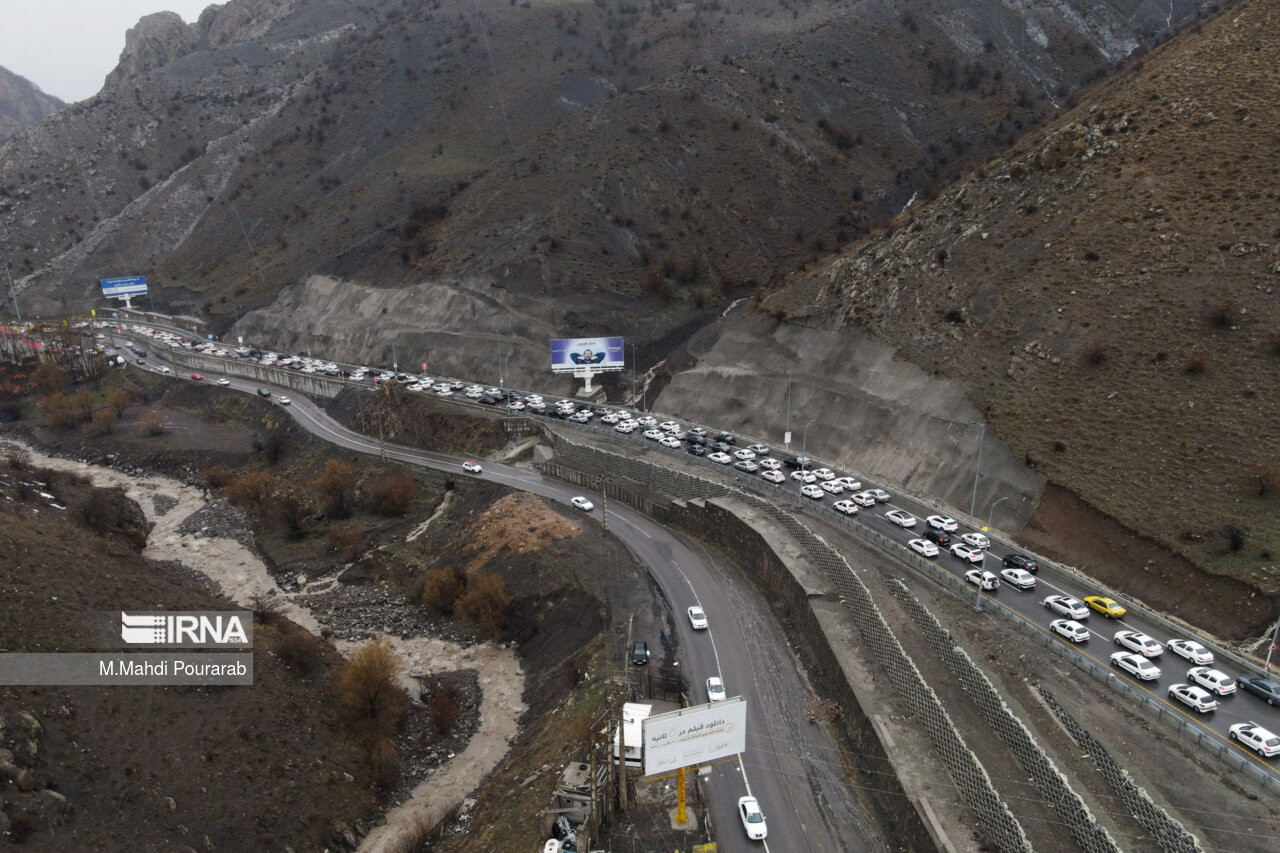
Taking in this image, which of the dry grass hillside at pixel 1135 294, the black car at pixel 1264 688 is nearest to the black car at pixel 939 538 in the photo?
the dry grass hillside at pixel 1135 294

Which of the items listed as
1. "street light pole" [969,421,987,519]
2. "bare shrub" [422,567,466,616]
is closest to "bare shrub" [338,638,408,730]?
"bare shrub" [422,567,466,616]

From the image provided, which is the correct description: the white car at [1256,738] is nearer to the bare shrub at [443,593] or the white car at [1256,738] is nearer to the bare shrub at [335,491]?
the bare shrub at [443,593]

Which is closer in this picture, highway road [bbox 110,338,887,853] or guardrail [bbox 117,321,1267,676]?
highway road [bbox 110,338,887,853]

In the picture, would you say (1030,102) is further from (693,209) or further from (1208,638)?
(1208,638)

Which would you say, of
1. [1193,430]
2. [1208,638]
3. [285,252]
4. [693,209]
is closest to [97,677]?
[1208,638]

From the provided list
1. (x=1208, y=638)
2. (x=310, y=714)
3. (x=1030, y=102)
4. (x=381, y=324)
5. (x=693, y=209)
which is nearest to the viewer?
(x=1208, y=638)

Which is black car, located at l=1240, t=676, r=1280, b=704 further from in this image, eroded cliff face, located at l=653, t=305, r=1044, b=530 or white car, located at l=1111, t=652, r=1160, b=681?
eroded cliff face, located at l=653, t=305, r=1044, b=530

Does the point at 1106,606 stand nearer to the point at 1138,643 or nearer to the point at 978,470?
the point at 1138,643
